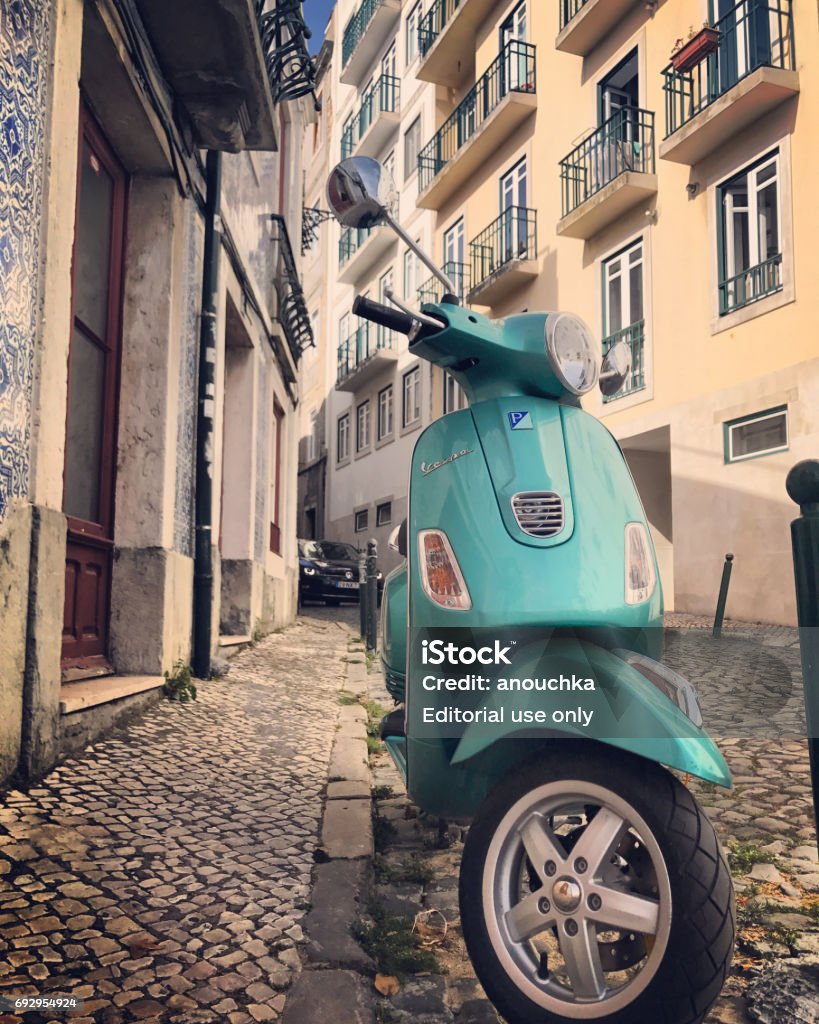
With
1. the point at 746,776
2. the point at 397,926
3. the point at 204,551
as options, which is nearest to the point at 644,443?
the point at 204,551

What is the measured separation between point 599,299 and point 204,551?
35.4ft

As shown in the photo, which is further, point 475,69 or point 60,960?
point 475,69

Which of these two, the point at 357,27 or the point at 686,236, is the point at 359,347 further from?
the point at 686,236

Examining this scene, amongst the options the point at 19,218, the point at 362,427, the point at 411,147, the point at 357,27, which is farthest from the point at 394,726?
the point at 357,27

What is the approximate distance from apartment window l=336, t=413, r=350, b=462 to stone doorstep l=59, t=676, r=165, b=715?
78.0 ft

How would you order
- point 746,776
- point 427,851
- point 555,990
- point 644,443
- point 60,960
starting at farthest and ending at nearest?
1. point 644,443
2. point 746,776
3. point 427,851
4. point 60,960
5. point 555,990

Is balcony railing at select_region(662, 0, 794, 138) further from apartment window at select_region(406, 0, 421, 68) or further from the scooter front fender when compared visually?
apartment window at select_region(406, 0, 421, 68)

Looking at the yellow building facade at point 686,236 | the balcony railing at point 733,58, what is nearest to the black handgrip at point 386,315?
the yellow building facade at point 686,236

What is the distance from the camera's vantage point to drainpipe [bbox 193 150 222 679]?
19.1 feet

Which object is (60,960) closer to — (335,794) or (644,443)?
(335,794)

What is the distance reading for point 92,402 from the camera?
16.5ft

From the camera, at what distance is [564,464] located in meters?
2.26

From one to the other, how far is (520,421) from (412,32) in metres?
24.5

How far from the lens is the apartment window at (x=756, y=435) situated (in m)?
10.9
